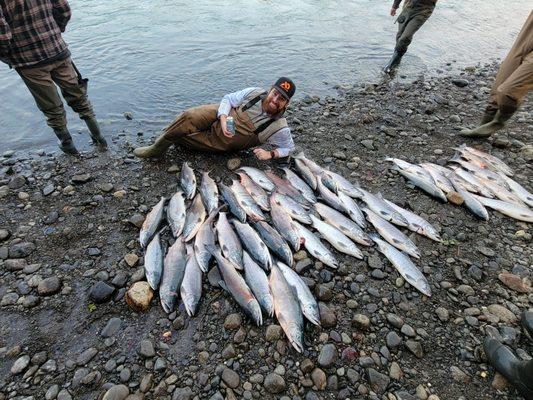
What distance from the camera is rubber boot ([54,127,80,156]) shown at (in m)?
6.03

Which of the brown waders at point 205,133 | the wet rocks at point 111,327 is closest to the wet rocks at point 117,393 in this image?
the wet rocks at point 111,327

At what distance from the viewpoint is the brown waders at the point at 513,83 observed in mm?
5691

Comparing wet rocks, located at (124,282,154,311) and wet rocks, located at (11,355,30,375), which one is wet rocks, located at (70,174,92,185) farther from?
wet rocks, located at (11,355,30,375)

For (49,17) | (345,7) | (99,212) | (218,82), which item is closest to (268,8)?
(345,7)

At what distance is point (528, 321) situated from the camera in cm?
364

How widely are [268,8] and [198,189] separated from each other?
1275 centimetres

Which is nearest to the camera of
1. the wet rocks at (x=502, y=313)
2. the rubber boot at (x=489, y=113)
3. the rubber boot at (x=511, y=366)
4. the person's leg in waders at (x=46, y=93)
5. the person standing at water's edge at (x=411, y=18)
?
the rubber boot at (x=511, y=366)

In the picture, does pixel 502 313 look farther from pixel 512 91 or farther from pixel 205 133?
pixel 205 133

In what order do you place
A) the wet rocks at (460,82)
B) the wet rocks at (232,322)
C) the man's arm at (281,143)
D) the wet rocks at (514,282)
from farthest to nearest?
the wet rocks at (460,82) < the man's arm at (281,143) < the wet rocks at (514,282) < the wet rocks at (232,322)

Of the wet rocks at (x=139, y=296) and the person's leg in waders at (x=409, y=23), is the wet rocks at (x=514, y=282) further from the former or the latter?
the person's leg in waders at (x=409, y=23)

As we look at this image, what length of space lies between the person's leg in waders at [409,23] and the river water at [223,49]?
2.54 feet

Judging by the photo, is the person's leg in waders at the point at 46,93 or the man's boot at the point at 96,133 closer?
the person's leg in waders at the point at 46,93

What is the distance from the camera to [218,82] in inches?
385

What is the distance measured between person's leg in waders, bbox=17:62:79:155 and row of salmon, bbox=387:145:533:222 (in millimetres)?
5786
